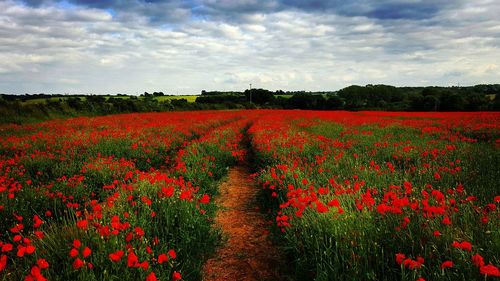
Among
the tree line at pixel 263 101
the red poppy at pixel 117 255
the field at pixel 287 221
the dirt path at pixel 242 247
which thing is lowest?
the dirt path at pixel 242 247

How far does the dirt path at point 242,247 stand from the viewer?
4684 millimetres

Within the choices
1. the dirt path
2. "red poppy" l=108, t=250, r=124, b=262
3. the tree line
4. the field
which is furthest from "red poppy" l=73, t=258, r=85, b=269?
the tree line

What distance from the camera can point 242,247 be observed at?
5566 millimetres

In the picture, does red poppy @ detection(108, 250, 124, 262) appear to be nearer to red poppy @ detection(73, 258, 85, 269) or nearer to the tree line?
red poppy @ detection(73, 258, 85, 269)

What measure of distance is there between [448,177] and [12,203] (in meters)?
8.70

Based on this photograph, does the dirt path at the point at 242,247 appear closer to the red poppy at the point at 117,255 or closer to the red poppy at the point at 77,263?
the red poppy at the point at 117,255

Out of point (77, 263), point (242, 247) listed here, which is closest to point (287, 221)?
point (242, 247)

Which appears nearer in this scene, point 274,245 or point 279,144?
point 274,245

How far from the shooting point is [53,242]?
3.83m

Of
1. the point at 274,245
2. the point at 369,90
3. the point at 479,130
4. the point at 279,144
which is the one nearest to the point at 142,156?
the point at 279,144

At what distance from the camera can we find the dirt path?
4.68 meters

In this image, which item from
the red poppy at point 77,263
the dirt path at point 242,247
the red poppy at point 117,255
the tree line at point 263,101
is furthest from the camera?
the tree line at point 263,101

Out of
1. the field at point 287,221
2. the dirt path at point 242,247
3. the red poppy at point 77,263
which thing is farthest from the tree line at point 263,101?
the red poppy at point 77,263

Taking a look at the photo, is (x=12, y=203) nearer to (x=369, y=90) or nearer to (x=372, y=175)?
(x=372, y=175)
